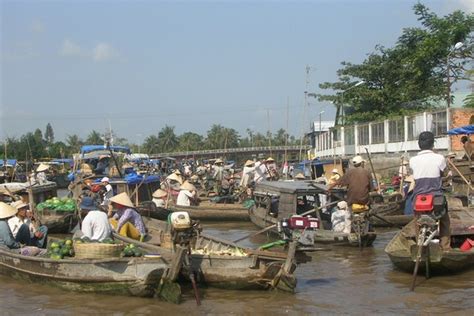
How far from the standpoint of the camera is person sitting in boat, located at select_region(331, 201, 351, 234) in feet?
38.7

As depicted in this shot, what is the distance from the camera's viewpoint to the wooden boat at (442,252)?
8.30 metres

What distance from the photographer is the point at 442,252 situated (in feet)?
27.1

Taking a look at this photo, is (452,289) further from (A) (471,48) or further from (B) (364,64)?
(B) (364,64)

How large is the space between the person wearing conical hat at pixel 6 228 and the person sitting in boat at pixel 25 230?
23 centimetres

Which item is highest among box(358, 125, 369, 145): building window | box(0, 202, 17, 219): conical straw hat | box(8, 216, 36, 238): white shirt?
box(358, 125, 369, 145): building window

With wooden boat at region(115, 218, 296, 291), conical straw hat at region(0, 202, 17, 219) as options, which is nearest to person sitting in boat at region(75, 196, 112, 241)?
wooden boat at region(115, 218, 296, 291)

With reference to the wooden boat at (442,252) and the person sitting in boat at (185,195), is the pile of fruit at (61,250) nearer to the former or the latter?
the wooden boat at (442,252)

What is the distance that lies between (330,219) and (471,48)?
68.5ft

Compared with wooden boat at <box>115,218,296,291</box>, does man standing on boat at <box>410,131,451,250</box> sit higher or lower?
higher

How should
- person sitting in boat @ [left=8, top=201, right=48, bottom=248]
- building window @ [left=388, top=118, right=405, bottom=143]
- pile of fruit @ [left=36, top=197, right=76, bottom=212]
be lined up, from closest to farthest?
person sitting in boat @ [left=8, top=201, right=48, bottom=248] → pile of fruit @ [left=36, top=197, right=76, bottom=212] → building window @ [left=388, top=118, right=405, bottom=143]

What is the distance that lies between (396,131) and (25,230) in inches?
851

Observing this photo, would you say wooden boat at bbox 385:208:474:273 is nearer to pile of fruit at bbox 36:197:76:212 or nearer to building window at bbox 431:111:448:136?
pile of fruit at bbox 36:197:76:212

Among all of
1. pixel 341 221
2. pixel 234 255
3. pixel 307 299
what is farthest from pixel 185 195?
pixel 307 299

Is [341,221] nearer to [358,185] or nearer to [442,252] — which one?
[358,185]
